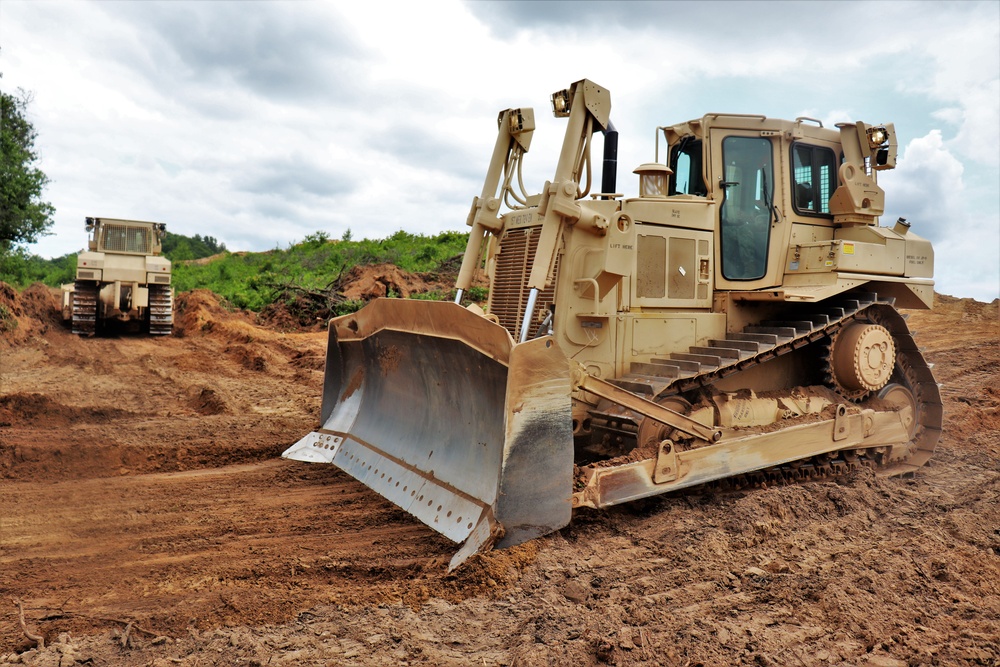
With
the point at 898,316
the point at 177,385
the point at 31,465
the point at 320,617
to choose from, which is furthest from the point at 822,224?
the point at 177,385

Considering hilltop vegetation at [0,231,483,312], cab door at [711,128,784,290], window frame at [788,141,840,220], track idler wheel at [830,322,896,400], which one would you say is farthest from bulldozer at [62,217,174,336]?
track idler wheel at [830,322,896,400]

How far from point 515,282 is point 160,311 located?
14339 millimetres

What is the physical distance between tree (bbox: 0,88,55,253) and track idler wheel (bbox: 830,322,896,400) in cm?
2267

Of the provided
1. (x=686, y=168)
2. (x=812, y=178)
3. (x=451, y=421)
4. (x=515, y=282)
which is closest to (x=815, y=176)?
(x=812, y=178)

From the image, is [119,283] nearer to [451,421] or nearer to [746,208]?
Answer: [451,421]

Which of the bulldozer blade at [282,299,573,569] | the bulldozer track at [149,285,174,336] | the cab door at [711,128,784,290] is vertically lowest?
the bulldozer blade at [282,299,573,569]

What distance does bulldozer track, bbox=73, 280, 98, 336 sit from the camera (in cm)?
1780

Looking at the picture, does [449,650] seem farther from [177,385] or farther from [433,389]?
[177,385]

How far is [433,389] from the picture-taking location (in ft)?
19.5

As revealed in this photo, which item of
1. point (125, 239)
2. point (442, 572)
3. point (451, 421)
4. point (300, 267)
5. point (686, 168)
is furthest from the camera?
point (300, 267)

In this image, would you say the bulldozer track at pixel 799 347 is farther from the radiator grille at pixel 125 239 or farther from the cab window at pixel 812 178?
the radiator grille at pixel 125 239

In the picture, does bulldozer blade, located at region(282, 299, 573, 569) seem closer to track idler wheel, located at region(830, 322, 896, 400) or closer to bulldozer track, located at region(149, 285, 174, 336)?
track idler wheel, located at region(830, 322, 896, 400)

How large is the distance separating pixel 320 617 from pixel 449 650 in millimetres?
733

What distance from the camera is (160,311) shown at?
59.7 ft
